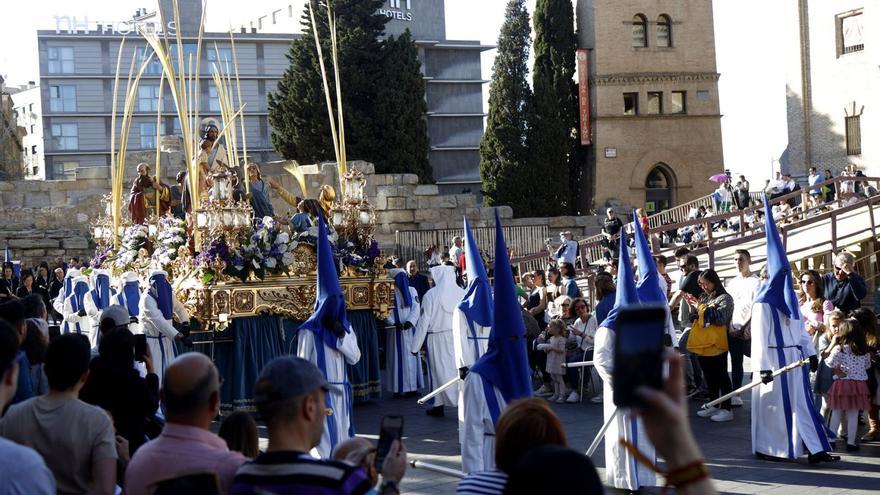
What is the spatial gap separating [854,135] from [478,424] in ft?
105

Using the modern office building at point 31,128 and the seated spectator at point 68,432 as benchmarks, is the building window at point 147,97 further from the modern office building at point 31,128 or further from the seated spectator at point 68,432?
the seated spectator at point 68,432

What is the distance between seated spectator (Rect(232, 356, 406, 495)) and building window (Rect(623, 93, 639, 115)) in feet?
139

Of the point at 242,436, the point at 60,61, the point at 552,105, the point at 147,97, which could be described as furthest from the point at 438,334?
the point at 147,97

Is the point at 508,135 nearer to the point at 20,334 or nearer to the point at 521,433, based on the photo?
the point at 20,334

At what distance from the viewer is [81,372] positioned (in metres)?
5.06

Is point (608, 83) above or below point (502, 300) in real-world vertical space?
above

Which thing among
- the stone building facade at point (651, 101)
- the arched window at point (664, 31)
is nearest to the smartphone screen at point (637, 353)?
the stone building facade at point (651, 101)

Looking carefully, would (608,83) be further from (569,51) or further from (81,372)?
(81,372)

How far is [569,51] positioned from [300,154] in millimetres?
11165

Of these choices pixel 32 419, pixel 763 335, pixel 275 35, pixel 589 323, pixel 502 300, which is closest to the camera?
pixel 32 419

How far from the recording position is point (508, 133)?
42875mm

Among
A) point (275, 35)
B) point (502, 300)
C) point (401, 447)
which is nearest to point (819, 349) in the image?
point (502, 300)

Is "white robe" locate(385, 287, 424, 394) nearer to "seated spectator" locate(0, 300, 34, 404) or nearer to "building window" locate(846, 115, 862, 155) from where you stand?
"seated spectator" locate(0, 300, 34, 404)

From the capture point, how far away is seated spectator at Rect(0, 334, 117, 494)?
4.92 meters
